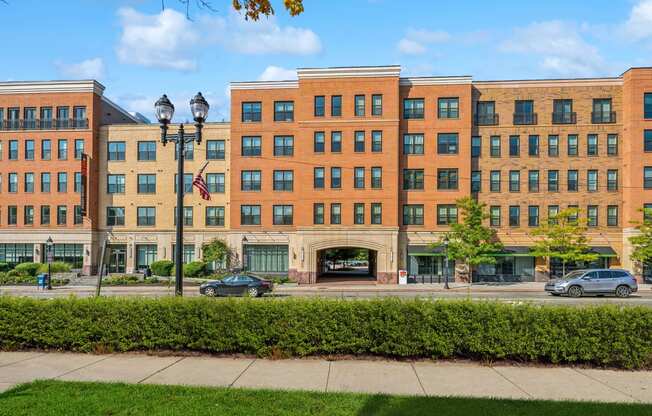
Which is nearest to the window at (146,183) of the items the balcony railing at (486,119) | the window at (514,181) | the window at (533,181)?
the balcony railing at (486,119)

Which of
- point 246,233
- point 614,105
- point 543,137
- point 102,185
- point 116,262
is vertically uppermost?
point 614,105

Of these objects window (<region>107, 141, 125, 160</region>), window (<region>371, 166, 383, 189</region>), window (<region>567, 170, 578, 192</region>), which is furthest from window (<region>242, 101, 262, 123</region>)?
window (<region>567, 170, 578, 192</region>)

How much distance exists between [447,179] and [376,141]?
681cm

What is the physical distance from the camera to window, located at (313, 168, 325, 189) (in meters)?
41.7

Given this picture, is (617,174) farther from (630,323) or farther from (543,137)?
(630,323)

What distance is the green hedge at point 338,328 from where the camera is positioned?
10.5 meters

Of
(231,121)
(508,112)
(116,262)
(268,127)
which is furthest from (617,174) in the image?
(116,262)

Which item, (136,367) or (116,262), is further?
(116,262)

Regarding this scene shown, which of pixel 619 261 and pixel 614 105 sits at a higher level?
pixel 614 105

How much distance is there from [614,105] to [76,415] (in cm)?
4545

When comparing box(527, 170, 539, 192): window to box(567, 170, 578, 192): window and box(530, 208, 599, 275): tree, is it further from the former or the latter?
box(530, 208, 599, 275): tree

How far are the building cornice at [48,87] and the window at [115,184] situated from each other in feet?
26.6

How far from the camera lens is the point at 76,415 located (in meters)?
6.66

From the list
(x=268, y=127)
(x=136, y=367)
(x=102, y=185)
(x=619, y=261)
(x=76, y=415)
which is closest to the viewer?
(x=76, y=415)
